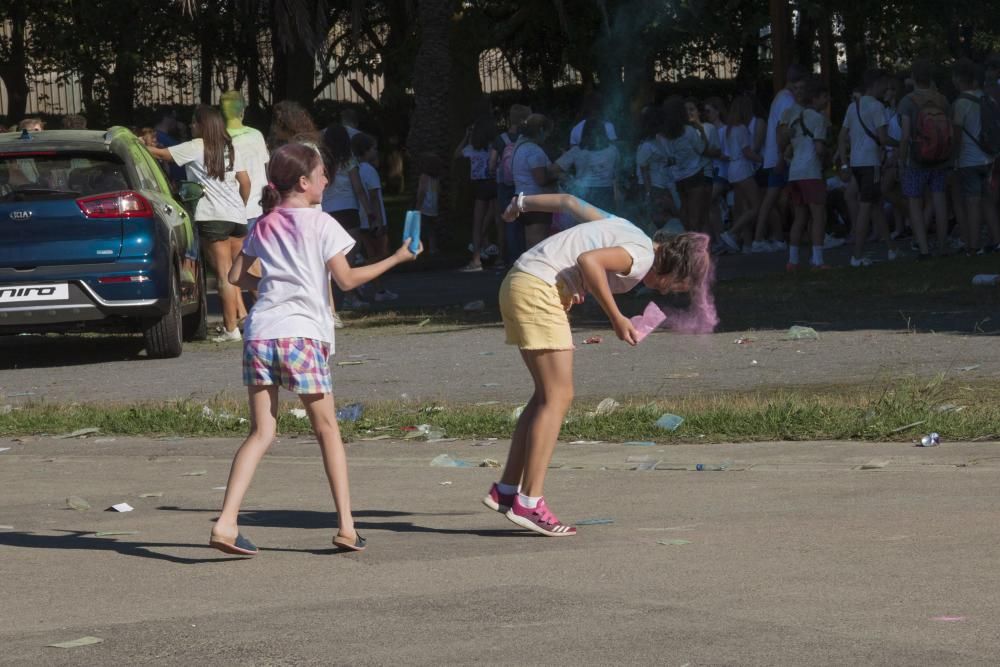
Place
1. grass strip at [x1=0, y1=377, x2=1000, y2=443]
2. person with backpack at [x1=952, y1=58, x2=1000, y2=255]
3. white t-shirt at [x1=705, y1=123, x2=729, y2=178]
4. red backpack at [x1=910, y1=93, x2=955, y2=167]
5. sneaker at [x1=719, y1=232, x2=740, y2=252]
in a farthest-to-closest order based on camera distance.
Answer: sneaker at [x1=719, y1=232, x2=740, y2=252]
white t-shirt at [x1=705, y1=123, x2=729, y2=178]
person with backpack at [x1=952, y1=58, x2=1000, y2=255]
red backpack at [x1=910, y1=93, x2=955, y2=167]
grass strip at [x1=0, y1=377, x2=1000, y2=443]

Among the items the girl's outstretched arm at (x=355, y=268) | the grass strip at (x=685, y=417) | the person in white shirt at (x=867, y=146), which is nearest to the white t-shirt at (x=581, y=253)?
the girl's outstretched arm at (x=355, y=268)

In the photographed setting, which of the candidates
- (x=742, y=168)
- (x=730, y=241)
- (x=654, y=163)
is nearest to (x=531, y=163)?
(x=654, y=163)

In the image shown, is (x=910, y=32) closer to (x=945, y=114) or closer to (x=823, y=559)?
(x=945, y=114)

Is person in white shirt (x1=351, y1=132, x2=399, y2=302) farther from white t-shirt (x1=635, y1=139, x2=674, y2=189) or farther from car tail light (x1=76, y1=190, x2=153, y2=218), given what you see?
car tail light (x1=76, y1=190, x2=153, y2=218)

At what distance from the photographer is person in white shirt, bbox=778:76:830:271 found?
634 inches

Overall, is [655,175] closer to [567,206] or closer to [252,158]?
[252,158]

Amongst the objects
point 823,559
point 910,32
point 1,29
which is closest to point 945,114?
point 823,559

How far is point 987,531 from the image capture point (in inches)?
237

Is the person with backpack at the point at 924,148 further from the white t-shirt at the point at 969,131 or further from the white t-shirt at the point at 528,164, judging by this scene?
the white t-shirt at the point at 528,164

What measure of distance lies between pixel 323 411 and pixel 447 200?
16800 mm

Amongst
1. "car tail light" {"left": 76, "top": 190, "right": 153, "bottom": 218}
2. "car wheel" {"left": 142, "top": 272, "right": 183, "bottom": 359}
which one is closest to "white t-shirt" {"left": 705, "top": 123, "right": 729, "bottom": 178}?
"car wheel" {"left": 142, "top": 272, "right": 183, "bottom": 359}

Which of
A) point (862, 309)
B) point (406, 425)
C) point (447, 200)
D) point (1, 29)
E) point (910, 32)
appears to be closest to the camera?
point (406, 425)

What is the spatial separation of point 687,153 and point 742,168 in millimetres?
2356

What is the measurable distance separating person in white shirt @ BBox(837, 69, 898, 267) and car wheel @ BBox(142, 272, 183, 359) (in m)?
7.25
